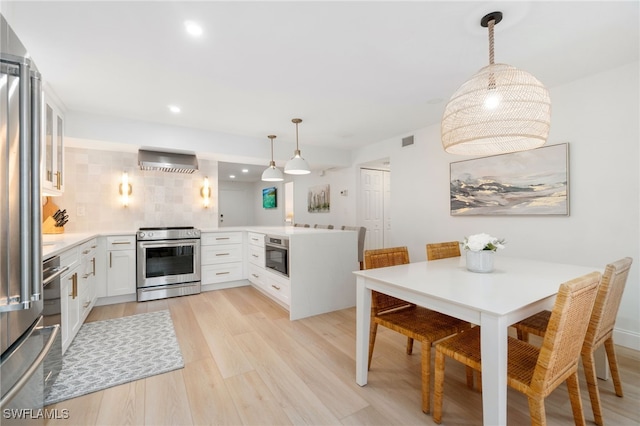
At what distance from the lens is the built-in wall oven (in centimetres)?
319

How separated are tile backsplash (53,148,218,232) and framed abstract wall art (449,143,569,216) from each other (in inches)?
149

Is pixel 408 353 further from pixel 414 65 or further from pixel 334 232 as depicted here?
pixel 414 65

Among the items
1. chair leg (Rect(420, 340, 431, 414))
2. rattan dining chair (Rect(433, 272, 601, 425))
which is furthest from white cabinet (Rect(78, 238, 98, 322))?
rattan dining chair (Rect(433, 272, 601, 425))

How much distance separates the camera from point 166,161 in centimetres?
393

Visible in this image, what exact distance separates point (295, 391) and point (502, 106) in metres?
2.03

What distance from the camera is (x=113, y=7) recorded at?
1.66 metres

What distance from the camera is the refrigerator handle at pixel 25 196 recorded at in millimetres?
934

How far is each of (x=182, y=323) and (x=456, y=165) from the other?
3.69 meters

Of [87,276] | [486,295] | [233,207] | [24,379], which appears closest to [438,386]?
[486,295]

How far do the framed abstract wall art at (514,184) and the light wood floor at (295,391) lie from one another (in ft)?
4.54

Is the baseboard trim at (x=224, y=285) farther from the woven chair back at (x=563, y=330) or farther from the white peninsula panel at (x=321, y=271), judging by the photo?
the woven chair back at (x=563, y=330)

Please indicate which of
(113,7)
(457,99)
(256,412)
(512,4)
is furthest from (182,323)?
(512,4)

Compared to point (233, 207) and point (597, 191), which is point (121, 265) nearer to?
point (597, 191)

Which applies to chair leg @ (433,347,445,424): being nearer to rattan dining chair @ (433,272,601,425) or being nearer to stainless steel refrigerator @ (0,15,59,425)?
rattan dining chair @ (433,272,601,425)
